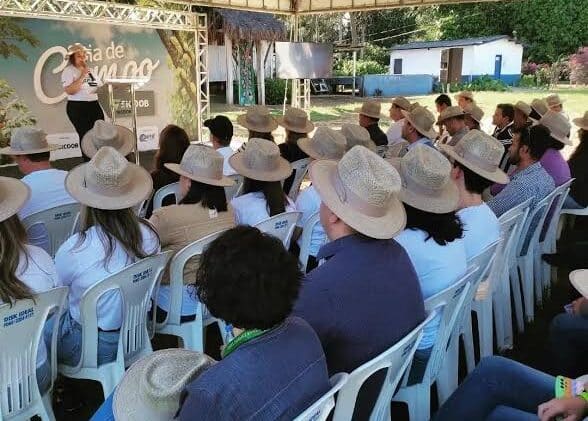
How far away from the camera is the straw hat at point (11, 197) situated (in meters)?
1.96

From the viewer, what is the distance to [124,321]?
212cm

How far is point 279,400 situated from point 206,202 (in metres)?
1.57

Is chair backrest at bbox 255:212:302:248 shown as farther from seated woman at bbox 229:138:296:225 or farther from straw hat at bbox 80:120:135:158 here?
straw hat at bbox 80:120:135:158

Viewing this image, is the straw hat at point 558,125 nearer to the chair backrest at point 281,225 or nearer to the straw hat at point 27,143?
the chair backrest at point 281,225

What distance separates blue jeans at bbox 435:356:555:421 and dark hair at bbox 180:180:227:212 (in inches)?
53.7

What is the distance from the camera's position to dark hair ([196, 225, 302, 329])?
1.21m

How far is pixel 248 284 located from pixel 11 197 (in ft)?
4.29

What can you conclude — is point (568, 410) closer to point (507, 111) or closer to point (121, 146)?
point (121, 146)

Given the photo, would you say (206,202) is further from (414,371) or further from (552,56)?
(552,56)

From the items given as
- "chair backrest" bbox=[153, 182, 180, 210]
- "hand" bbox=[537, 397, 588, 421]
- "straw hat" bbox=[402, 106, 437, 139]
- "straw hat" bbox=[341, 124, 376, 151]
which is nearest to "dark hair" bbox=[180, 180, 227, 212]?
"chair backrest" bbox=[153, 182, 180, 210]

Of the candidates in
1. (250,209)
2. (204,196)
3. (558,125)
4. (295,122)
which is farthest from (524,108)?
(204,196)

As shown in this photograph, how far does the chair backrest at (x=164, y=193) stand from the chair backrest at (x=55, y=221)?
26.6 inches

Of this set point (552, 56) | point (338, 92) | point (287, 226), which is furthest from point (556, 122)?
point (552, 56)

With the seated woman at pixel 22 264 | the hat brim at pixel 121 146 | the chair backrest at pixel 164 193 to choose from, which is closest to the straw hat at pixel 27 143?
the hat brim at pixel 121 146
